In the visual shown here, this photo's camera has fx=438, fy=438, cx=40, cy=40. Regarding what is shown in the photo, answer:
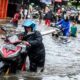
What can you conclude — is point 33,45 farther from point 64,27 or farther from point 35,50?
point 64,27

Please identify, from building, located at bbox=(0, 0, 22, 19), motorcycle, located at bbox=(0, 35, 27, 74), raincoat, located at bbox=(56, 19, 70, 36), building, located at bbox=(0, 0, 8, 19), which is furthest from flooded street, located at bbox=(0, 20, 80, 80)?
building, located at bbox=(0, 0, 22, 19)

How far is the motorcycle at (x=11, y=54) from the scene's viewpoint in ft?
37.3

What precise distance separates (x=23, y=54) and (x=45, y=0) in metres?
47.2

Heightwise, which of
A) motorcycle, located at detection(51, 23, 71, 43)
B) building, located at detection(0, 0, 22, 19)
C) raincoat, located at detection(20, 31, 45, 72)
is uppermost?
raincoat, located at detection(20, 31, 45, 72)

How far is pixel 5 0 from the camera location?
41.1m

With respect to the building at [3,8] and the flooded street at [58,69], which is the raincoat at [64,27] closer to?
the flooded street at [58,69]

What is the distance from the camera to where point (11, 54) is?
11406 millimetres

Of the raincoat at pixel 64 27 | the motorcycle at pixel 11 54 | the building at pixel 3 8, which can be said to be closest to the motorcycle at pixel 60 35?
the raincoat at pixel 64 27

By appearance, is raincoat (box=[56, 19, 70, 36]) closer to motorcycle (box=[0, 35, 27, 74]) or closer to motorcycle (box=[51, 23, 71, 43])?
motorcycle (box=[51, 23, 71, 43])

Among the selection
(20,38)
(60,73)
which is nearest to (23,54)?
(20,38)

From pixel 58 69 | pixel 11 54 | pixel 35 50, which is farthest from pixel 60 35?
pixel 11 54

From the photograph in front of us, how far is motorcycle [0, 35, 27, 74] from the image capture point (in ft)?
37.3

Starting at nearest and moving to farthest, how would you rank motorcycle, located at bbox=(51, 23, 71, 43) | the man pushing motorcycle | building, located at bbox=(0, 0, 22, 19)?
1. the man pushing motorcycle
2. motorcycle, located at bbox=(51, 23, 71, 43)
3. building, located at bbox=(0, 0, 22, 19)

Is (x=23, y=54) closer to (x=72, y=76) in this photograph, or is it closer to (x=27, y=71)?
(x=27, y=71)
